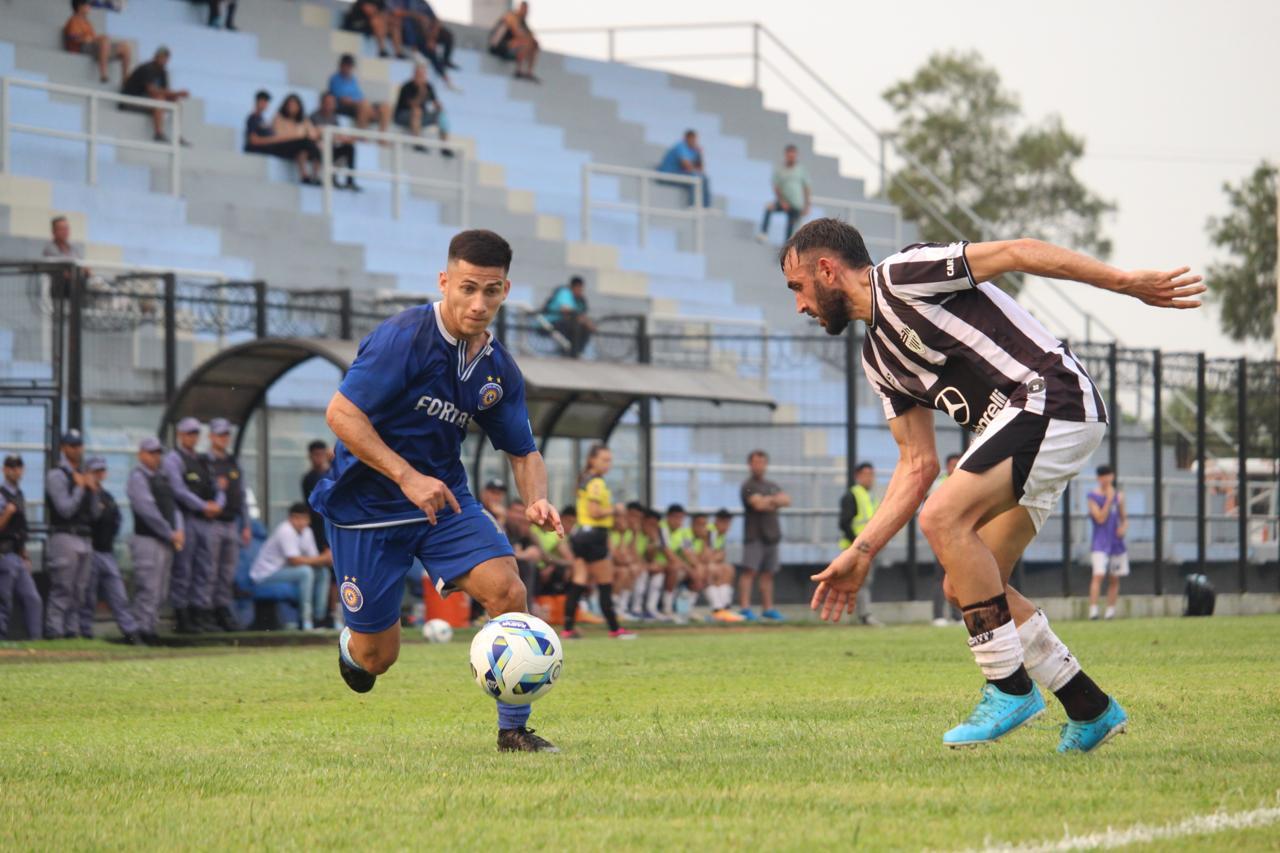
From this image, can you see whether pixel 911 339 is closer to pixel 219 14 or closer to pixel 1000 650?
pixel 1000 650

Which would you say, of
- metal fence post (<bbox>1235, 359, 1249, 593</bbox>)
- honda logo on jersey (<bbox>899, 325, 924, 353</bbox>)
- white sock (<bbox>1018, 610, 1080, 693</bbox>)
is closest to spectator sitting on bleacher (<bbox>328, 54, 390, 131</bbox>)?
metal fence post (<bbox>1235, 359, 1249, 593</bbox>)

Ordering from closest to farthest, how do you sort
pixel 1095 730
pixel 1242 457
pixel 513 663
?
pixel 1095 730 < pixel 513 663 < pixel 1242 457

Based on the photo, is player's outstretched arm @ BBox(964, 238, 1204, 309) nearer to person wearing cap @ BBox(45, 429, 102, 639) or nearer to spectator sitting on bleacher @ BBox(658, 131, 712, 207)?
person wearing cap @ BBox(45, 429, 102, 639)

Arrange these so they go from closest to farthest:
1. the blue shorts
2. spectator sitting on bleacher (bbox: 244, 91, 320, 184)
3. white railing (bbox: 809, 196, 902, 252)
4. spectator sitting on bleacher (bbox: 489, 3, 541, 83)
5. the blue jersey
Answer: the blue jersey, the blue shorts, spectator sitting on bleacher (bbox: 244, 91, 320, 184), white railing (bbox: 809, 196, 902, 252), spectator sitting on bleacher (bbox: 489, 3, 541, 83)

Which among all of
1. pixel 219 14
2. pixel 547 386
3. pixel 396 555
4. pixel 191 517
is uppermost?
pixel 219 14

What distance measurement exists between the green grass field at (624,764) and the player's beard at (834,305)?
1712 mm

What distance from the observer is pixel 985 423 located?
24.1 feet

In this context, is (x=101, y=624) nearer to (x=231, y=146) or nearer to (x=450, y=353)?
(x=231, y=146)

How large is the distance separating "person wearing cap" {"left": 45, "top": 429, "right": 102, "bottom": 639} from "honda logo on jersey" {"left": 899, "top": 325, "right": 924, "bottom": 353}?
12.4 m

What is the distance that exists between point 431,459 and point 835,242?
209 cm

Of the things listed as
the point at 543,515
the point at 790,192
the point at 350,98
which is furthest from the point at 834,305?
the point at 790,192

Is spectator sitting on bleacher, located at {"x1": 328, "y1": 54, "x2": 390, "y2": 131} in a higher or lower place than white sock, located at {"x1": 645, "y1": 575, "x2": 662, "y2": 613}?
higher

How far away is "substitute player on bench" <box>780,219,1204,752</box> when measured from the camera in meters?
7.01

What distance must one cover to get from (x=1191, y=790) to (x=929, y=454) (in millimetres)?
1982
